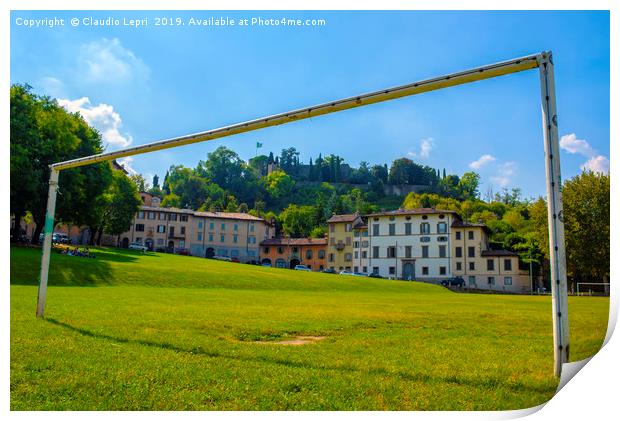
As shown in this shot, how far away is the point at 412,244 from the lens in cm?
7394

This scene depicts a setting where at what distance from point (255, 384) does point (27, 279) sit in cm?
2619

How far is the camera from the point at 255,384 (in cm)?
604

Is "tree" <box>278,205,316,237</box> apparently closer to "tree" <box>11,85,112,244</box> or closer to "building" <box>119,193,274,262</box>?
"building" <box>119,193,274,262</box>

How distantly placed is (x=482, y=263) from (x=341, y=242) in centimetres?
2465

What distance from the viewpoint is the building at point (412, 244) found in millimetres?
72125

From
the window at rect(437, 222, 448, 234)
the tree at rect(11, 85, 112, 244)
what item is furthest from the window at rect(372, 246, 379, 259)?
the tree at rect(11, 85, 112, 244)

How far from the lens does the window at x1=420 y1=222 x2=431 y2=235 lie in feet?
240

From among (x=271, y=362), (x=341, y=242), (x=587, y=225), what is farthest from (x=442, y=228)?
(x=271, y=362)

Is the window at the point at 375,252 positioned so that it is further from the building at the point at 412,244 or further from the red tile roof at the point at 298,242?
the red tile roof at the point at 298,242

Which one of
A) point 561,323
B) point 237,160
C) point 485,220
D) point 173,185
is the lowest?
point 561,323

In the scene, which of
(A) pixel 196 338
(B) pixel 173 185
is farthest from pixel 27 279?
(B) pixel 173 185

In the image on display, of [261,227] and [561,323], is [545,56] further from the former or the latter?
[261,227]

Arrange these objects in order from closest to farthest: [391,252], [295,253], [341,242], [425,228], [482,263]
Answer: [482,263], [425,228], [391,252], [341,242], [295,253]

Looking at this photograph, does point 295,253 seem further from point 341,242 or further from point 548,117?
point 548,117
